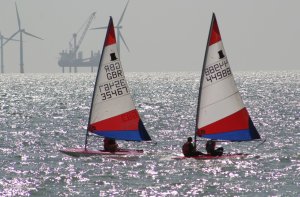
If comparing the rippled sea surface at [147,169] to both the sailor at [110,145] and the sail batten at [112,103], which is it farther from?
the sail batten at [112,103]

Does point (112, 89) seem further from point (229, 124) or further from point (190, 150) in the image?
point (229, 124)

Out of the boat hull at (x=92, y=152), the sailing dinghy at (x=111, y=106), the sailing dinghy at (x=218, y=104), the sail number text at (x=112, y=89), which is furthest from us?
the sail number text at (x=112, y=89)

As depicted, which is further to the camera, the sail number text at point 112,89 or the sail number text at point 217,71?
the sail number text at point 112,89

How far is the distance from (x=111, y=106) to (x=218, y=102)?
20.4ft

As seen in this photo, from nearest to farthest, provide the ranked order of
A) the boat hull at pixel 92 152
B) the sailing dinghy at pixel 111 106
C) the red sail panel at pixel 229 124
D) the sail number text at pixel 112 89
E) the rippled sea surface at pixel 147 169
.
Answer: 1. the rippled sea surface at pixel 147 169
2. the red sail panel at pixel 229 124
3. the boat hull at pixel 92 152
4. the sailing dinghy at pixel 111 106
5. the sail number text at pixel 112 89

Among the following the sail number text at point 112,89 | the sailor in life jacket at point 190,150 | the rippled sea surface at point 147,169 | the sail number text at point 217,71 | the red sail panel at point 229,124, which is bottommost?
the rippled sea surface at point 147,169

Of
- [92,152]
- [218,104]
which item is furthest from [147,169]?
[218,104]

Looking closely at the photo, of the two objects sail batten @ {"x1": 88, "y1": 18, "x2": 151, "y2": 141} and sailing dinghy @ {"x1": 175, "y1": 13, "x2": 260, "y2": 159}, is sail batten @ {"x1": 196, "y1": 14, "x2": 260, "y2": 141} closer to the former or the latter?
sailing dinghy @ {"x1": 175, "y1": 13, "x2": 260, "y2": 159}

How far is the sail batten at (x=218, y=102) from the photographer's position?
161 feet

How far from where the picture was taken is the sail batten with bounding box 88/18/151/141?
2018 inches

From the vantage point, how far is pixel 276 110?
10694 cm

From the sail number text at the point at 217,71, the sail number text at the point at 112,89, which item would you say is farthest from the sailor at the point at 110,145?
the sail number text at the point at 217,71

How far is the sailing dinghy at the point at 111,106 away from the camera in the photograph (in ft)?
168

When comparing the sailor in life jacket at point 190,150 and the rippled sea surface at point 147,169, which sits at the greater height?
the sailor in life jacket at point 190,150
